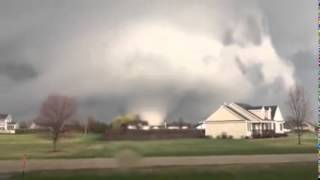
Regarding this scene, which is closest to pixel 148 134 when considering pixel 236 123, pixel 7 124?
pixel 7 124

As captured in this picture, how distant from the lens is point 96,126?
39.7 metres

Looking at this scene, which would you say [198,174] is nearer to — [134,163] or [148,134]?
[134,163]

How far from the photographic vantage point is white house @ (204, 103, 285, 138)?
6269 cm

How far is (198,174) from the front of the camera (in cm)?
1781

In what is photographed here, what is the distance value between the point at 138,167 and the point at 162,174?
1.73m

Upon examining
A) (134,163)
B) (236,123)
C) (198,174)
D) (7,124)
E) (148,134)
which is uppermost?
(236,123)

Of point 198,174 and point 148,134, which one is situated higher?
point 148,134

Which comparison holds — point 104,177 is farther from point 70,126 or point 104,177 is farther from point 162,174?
point 70,126

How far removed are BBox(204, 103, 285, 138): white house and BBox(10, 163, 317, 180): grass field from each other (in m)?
42.5

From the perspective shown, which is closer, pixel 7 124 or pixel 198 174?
pixel 198 174

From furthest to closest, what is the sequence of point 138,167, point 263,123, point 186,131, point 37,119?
point 263,123 → point 186,131 → point 37,119 → point 138,167

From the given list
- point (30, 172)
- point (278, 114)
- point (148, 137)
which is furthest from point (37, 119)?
point (278, 114)

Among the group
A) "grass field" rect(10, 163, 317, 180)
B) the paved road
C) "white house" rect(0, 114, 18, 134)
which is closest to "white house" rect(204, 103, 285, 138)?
"white house" rect(0, 114, 18, 134)

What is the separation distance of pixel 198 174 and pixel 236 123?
46932 millimetres
